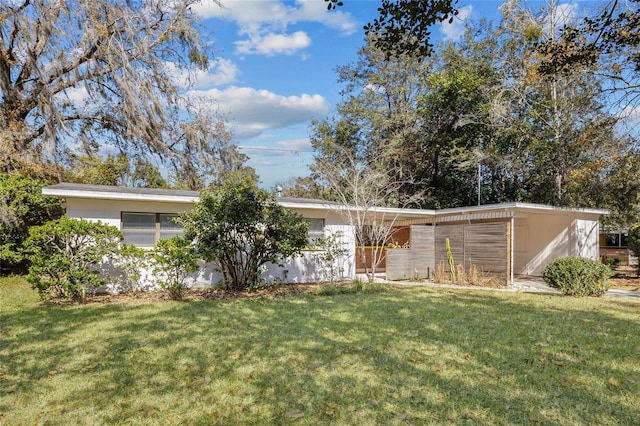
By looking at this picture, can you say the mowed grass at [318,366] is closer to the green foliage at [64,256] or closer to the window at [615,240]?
the green foliage at [64,256]

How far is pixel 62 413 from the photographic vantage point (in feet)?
9.93

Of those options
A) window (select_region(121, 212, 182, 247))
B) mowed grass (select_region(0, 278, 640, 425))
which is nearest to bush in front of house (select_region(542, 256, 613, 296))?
mowed grass (select_region(0, 278, 640, 425))

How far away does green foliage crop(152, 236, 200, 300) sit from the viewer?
8.20m

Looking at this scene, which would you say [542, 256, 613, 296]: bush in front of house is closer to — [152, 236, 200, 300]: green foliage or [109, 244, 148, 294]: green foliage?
[152, 236, 200, 300]: green foliage

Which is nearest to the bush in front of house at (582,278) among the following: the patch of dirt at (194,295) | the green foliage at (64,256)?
the patch of dirt at (194,295)

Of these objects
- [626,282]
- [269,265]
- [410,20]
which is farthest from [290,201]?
[626,282]

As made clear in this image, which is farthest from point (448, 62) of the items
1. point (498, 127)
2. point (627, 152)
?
point (627, 152)

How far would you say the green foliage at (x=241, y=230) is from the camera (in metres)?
8.79

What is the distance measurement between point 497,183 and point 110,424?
18791 millimetres

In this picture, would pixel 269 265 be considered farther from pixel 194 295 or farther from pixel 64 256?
pixel 64 256

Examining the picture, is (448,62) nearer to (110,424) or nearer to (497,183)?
(497,183)

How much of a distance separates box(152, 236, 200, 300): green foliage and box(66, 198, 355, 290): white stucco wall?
1.19 meters

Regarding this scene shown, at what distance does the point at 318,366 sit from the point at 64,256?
6012mm

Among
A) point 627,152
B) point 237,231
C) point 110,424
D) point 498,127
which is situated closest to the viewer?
point 110,424
